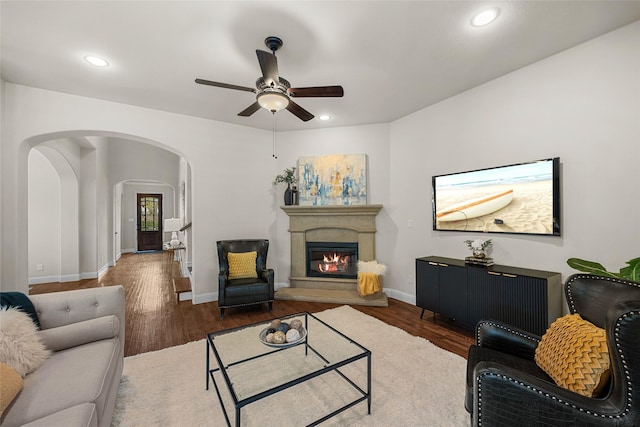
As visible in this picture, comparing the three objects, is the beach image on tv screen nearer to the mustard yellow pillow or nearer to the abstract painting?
the abstract painting

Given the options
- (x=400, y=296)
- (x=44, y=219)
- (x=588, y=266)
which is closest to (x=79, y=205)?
(x=44, y=219)

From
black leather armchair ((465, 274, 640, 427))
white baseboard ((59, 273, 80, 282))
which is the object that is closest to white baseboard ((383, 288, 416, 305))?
black leather armchair ((465, 274, 640, 427))

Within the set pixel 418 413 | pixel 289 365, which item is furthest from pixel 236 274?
pixel 418 413

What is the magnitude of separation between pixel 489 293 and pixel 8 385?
3.49 metres

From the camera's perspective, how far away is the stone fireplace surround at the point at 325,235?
433cm

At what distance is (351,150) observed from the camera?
4.55 m

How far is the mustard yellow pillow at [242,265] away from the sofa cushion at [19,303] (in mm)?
2203

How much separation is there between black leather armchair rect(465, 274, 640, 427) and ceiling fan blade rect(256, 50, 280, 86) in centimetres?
230

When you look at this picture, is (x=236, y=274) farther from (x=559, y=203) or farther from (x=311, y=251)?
(x=559, y=203)

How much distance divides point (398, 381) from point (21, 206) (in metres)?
4.43

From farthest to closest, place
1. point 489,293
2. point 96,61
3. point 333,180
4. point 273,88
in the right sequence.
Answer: point 333,180
point 489,293
point 96,61
point 273,88

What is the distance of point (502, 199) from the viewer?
9.66ft

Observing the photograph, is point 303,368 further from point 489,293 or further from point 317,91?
point 317,91

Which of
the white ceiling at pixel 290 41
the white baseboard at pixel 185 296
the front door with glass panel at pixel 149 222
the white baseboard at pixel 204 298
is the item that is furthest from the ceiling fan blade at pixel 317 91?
the front door with glass panel at pixel 149 222
